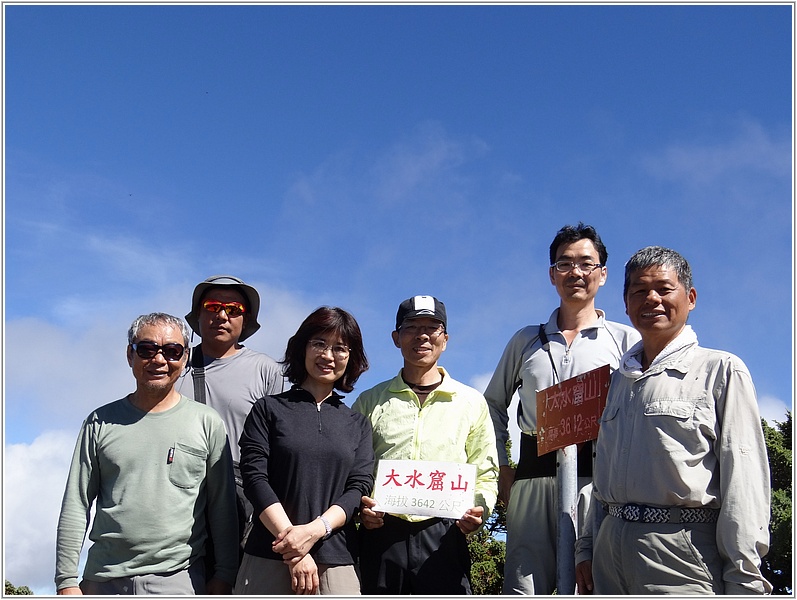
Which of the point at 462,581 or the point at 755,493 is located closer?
Answer: the point at 755,493

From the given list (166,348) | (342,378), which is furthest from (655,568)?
(166,348)

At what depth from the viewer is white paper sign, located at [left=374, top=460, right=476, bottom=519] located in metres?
5.02

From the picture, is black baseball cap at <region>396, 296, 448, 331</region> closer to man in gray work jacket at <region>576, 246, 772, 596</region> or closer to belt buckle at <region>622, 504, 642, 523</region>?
man in gray work jacket at <region>576, 246, 772, 596</region>

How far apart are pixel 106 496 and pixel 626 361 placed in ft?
11.0

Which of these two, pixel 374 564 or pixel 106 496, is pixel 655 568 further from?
pixel 106 496

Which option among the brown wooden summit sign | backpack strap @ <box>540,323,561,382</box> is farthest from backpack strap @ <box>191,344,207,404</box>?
backpack strap @ <box>540,323,561,382</box>

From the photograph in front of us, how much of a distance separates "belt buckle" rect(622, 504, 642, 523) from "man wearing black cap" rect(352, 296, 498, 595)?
1.18 m

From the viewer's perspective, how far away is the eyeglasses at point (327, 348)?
17.6 ft

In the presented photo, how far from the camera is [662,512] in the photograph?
161 inches

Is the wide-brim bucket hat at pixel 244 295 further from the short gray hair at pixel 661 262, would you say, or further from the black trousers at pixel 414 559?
the short gray hair at pixel 661 262

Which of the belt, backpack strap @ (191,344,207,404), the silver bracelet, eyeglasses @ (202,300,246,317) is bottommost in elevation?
the silver bracelet

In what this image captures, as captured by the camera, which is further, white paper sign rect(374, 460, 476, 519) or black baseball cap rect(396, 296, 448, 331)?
black baseball cap rect(396, 296, 448, 331)

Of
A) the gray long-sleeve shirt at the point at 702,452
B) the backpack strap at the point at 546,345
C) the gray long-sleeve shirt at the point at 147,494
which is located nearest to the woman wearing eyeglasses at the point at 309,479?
the gray long-sleeve shirt at the point at 147,494

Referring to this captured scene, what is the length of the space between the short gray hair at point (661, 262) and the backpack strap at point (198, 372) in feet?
10.2
